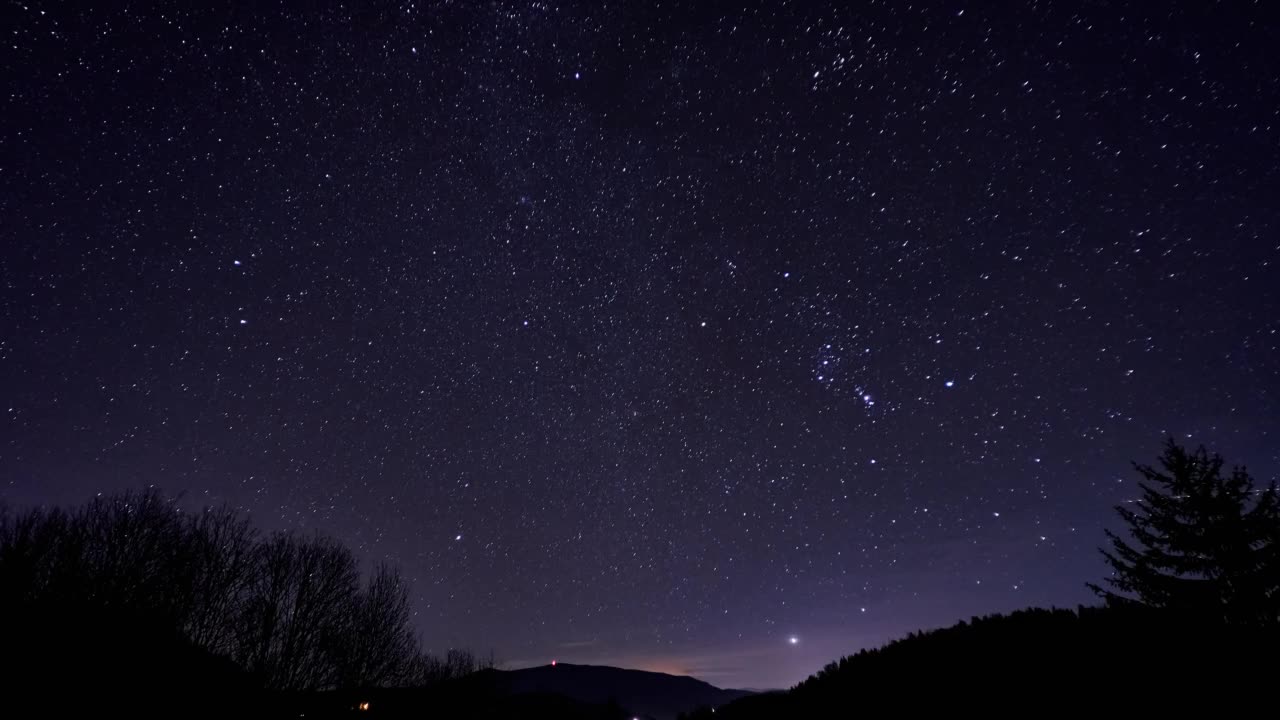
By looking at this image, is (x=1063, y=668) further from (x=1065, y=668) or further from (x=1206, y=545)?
(x=1206, y=545)

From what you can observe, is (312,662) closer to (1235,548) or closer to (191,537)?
(191,537)

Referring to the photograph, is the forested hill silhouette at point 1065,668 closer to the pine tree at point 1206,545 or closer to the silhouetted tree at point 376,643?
the pine tree at point 1206,545

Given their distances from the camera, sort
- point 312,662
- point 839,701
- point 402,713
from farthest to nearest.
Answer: point 402,713 → point 312,662 → point 839,701

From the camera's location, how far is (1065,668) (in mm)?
7328

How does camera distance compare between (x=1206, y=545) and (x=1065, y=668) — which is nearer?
(x=1065, y=668)

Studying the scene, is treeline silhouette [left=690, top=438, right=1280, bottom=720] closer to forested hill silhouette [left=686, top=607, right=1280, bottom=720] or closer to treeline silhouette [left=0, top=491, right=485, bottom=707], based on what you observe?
forested hill silhouette [left=686, top=607, right=1280, bottom=720]

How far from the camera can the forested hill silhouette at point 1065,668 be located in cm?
642

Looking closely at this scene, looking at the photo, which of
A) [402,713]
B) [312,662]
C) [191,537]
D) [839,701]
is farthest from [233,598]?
[839,701]

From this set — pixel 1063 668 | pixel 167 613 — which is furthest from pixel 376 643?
pixel 1063 668

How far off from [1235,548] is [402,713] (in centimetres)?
4124

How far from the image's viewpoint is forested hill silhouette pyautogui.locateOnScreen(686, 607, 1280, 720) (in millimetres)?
6422

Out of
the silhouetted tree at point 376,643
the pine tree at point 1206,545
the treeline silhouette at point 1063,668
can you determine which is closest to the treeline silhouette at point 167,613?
the silhouetted tree at point 376,643

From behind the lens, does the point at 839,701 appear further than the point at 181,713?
No

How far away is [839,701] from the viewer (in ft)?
30.6
